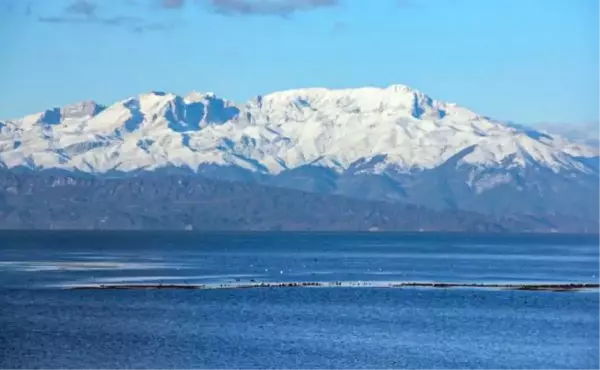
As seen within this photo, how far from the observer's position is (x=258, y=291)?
144m

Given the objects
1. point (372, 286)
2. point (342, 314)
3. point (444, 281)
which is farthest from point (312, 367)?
point (444, 281)

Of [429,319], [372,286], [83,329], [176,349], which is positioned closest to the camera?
[176,349]

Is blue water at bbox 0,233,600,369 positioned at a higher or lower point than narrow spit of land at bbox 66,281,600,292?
lower

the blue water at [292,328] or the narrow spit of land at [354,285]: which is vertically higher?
the narrow spit of land at [354,285]

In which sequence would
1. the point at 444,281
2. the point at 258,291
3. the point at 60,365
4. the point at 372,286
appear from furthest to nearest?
the point at 444,281 → the point at 372,286 → the point at 258,291 → the point at 60,365

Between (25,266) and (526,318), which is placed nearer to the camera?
(526,318)

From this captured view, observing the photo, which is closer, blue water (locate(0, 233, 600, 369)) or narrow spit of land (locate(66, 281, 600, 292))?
blue water (locate(0, 233, 600, 369))

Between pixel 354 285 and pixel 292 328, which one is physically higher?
pixel 354 285

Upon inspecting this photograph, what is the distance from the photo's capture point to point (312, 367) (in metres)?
81.9

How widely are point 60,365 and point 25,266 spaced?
11623cm

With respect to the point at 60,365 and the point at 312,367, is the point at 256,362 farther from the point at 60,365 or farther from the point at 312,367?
the point at 60,365

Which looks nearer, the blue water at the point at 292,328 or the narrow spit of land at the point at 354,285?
the blue water at the point at 292,328

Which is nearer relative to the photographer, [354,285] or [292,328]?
[292,328]

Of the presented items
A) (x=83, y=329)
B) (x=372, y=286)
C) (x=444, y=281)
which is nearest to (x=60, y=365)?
(x=83, y=329)
